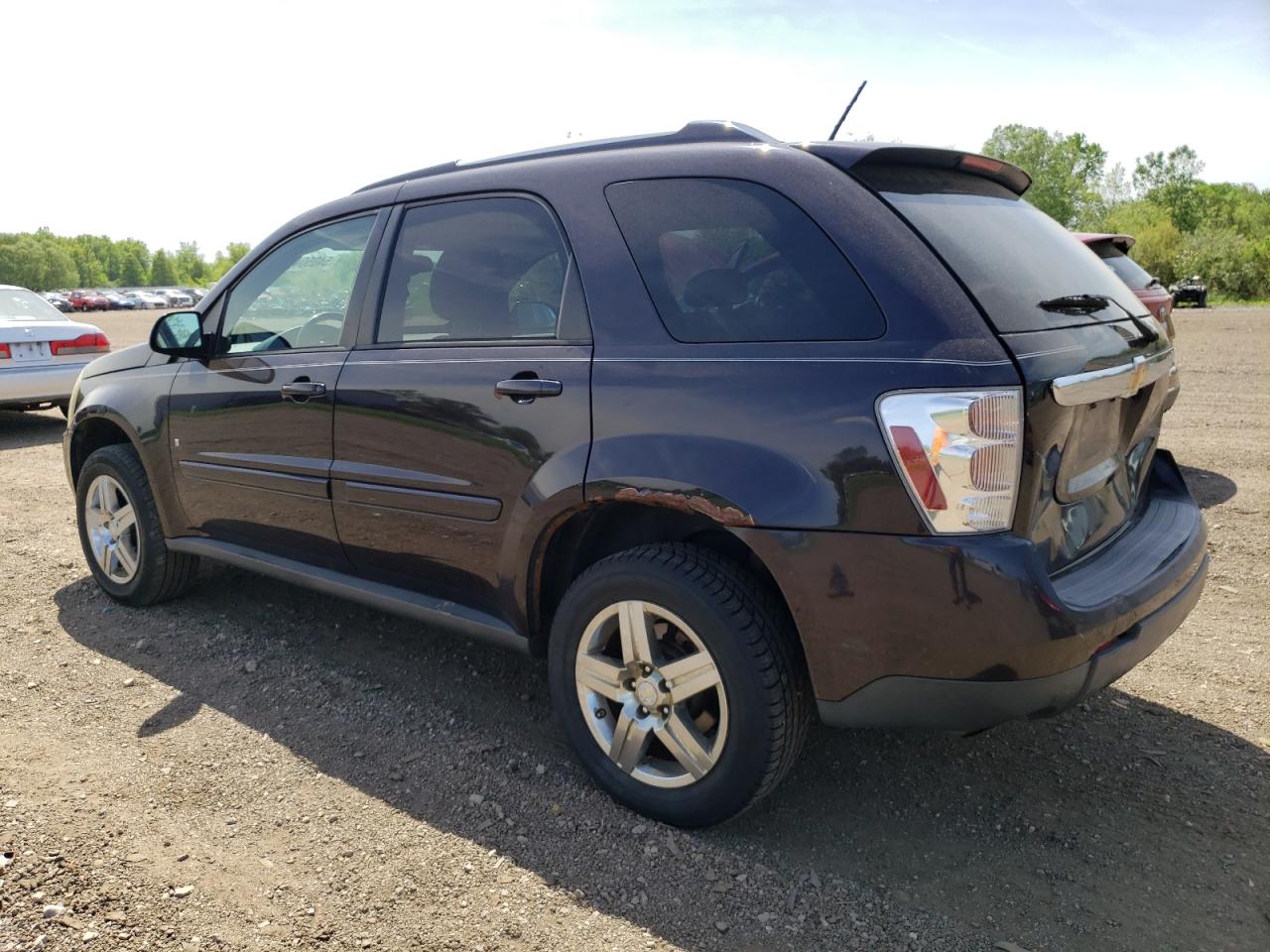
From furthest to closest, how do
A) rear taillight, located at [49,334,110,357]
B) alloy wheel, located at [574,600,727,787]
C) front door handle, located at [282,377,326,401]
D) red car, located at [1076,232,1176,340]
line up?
rear taillight, located at [49,334,110,357]
red car, located at [1076,232,1176,340]
front door handle, located at [282,377,326,401]
alloy wheel, located at [574,600,727,787]

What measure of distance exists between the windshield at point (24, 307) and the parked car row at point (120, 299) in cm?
6730

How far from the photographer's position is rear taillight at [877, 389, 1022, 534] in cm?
224

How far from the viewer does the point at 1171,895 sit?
8.25ft

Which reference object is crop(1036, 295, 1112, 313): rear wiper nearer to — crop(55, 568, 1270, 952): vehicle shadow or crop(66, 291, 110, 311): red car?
crop(55, 568, 1270, 952): vehicle shadow

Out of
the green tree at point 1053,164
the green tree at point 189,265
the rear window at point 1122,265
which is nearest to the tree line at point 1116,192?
the green tree at point 1053,164

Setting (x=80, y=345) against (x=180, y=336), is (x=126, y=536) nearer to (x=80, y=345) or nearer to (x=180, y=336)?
(x=180, y=336)

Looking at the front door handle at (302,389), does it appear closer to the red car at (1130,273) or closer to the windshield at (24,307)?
the red car at (1130,273)

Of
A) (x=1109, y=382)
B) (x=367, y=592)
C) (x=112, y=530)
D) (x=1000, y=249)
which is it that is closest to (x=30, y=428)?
(x=112, y=530)

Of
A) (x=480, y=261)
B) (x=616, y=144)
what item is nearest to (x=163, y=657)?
(x=480, y=261)

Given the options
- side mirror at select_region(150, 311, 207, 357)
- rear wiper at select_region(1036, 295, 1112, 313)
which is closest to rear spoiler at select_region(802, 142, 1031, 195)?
rear wiper at select_region(1036, 295, 1112, 313)

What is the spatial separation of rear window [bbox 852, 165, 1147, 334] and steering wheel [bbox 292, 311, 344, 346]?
199 centimetres

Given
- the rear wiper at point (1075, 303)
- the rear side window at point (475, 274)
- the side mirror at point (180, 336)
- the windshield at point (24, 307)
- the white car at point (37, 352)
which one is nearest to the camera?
the rear wiper at point (1075, 303)

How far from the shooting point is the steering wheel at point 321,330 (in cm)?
365

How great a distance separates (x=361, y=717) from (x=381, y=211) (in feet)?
6.09
